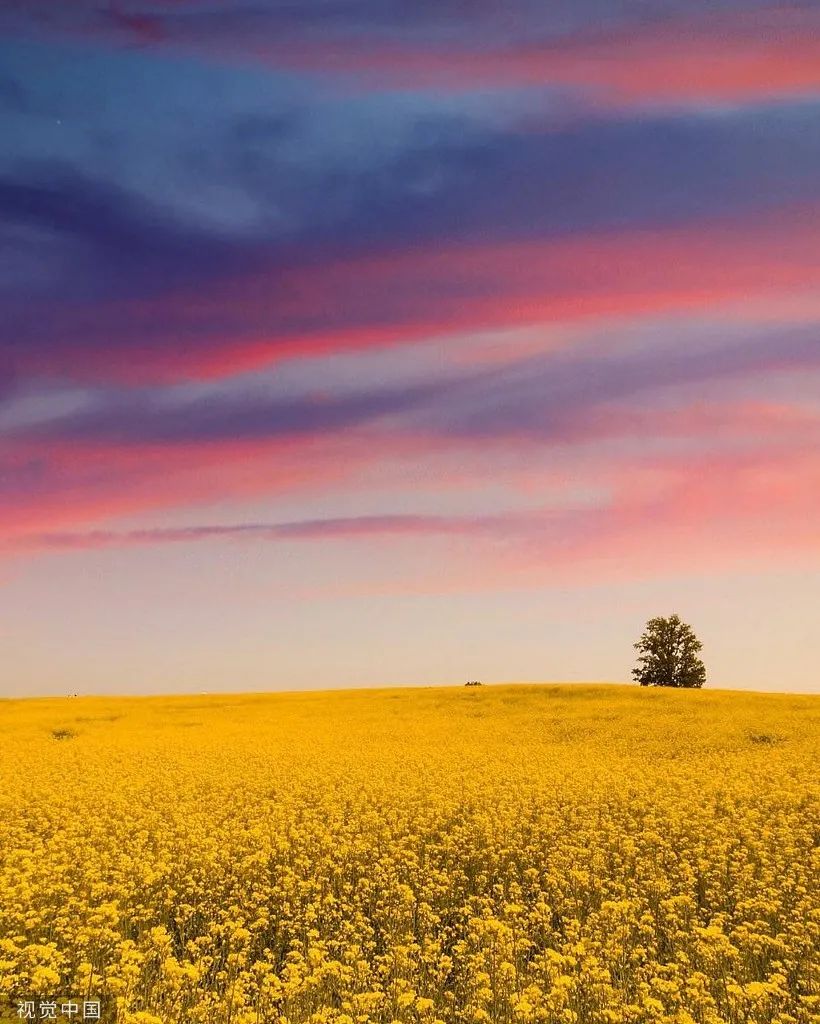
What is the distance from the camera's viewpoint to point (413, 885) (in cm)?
1284

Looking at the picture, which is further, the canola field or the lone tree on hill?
the lone tree on hill

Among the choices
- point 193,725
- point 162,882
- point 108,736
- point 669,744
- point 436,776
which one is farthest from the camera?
point 193,725

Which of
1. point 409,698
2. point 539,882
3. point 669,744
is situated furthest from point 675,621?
point 539,882

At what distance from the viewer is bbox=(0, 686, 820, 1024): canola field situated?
849cm

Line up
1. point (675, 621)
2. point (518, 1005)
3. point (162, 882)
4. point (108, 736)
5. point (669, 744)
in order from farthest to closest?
1. point (675, 621)
2. point (108, 736)
3. point (669, 744)
4. point (162, 882)
5. point (518, 1005)

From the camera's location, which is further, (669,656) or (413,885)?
(669,656)

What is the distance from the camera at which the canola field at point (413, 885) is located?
8.49 meters

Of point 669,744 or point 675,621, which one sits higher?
point 675,621

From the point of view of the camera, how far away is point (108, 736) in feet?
110

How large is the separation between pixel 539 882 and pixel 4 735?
29.4m

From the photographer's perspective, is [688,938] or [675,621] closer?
[688,938]

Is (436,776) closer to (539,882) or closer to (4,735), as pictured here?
(539,882)

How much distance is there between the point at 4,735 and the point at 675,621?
53476mm

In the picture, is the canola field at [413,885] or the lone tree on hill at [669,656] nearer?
the canola field at [413,885]
